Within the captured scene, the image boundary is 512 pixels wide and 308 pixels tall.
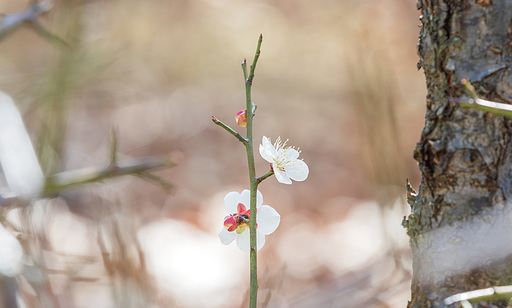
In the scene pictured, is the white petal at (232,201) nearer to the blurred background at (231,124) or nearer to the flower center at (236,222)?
the flower center at (236,222)

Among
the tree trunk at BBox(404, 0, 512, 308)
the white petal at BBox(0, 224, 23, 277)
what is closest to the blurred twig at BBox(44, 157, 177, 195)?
the white petal at BBox(0, 224, 23, 277)

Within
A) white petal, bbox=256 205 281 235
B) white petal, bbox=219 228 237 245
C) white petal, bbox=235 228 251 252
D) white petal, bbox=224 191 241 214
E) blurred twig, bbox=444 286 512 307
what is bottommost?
blurred twig, bbox=444 286 512 307

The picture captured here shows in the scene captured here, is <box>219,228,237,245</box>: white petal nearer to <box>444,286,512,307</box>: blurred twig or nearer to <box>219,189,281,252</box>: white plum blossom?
<box>219,189,281,252</box>: white plum blossom

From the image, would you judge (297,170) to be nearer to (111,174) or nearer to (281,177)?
(281,177)

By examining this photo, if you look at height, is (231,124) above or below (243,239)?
above

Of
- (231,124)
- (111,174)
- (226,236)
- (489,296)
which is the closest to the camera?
(489,296)

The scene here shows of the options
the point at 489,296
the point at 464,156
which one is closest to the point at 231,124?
the point at 464,156
